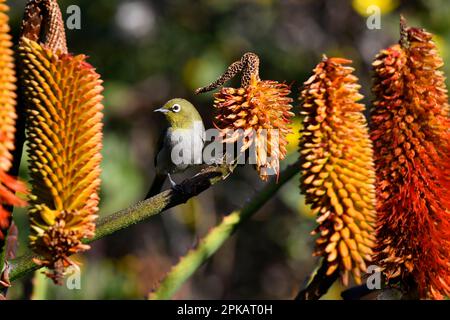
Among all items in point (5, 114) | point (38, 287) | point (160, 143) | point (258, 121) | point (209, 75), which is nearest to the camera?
point (5, 114)

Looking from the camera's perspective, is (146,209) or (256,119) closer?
(256,119)

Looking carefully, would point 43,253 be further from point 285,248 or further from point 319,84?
point 285,248

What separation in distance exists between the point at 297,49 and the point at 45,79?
5.22 metres

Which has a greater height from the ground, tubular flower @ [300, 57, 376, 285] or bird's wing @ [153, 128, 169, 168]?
bird's wing @ [153, 128, 169, 168]

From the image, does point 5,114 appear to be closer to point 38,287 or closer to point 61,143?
point 61,143

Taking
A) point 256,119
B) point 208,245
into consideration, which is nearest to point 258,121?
point 256,119

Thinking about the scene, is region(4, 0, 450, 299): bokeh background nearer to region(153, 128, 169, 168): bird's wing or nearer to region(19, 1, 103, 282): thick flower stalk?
region(153, 128, 169, 168): bird's wing

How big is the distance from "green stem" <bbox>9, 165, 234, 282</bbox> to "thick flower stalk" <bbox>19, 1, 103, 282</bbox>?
0.47 feet

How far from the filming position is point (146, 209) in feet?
4.79

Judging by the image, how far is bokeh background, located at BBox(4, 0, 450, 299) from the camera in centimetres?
580

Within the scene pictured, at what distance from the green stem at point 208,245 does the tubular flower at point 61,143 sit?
0.67m

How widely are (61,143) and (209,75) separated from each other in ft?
16.1

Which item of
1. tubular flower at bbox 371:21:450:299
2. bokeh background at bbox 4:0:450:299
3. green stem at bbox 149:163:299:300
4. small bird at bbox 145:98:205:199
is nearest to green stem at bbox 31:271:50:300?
green stem at bbox 149:163:299:300
